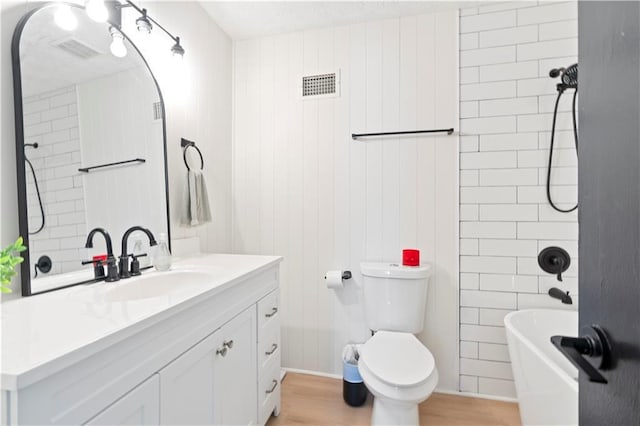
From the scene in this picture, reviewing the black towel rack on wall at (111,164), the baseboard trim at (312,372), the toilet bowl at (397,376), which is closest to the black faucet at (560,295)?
the toilet bowl at (397,376)

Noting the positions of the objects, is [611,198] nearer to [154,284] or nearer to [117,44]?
[154,284]

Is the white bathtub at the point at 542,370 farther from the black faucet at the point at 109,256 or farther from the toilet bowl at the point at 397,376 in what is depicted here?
the black faucet at the point at 109,256

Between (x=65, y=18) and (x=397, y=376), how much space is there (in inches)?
78.3

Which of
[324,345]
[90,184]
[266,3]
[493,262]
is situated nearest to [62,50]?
[90,184]

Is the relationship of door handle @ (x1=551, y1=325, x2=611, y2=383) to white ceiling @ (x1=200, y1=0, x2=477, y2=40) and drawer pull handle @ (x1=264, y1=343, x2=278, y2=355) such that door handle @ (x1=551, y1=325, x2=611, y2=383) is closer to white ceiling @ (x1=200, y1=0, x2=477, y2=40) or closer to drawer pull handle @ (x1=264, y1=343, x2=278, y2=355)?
drawer pull handle @ (x1=264, y1=343, x2=278, y2=355)

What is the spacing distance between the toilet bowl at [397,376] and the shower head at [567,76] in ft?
5.20

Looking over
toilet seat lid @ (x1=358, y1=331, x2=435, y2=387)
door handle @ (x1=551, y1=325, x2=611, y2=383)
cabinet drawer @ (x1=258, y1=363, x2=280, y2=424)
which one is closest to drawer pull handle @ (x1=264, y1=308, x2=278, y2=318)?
cabinet drawer @ (x1=258, y1=363, x2=280, y2=424)

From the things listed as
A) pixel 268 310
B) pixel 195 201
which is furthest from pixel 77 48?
pixel 268 310

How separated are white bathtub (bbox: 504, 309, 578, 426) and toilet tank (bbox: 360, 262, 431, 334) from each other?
1.53 feet

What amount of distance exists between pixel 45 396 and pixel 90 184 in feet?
3.03

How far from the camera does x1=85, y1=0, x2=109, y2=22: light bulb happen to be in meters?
1.23

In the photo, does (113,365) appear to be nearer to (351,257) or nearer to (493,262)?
(351,257)

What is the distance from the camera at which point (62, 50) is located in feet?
3.92

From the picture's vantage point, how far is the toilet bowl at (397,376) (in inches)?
53.3
